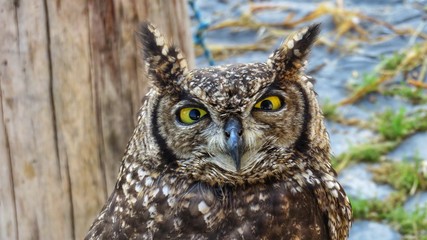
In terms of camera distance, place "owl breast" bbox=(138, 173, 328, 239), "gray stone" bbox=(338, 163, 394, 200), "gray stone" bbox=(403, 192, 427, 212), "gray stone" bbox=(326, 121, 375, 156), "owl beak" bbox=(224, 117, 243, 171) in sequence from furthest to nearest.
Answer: "gray stone" bbox=(326, 121, 375, 156), "gray stone" bbox=(338, 163, 394, 200), "gray stone" bbox=(403, 192, 427, 212), "owl breast" bbox=(138, 173, 328, 239), "owl beak" bbox=(224, 117, 243, 171)

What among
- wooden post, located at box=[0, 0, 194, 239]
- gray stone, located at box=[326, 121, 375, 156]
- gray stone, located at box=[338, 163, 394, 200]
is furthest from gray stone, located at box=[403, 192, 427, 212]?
wooden post, located at box=[0, 0, 194, 239]

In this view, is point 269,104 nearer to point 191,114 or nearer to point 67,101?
point 191,114

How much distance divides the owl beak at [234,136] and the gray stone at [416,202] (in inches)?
86.7

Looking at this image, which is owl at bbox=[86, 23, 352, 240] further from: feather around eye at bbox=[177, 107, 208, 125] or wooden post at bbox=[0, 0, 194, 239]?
wooden post at bbox=[0, 0, 194, 239]

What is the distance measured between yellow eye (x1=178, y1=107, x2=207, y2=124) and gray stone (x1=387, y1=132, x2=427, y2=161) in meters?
2.49

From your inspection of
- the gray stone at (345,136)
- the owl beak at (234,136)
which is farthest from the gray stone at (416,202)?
the owl beak at (234,136)

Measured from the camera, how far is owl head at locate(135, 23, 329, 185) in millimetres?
2352

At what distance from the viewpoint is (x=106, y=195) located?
10.2ft

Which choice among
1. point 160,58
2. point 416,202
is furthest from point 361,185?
point 160,58

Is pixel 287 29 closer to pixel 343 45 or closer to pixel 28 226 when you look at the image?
pixel 343 45

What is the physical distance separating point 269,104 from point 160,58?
0.34m

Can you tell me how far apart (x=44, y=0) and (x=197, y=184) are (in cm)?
79

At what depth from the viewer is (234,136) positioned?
2.35m

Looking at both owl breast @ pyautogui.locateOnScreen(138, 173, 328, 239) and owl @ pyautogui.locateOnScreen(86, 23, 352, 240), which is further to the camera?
owl breast @ pyautogui.locateOnScreen(138, 173, 328, 239)
